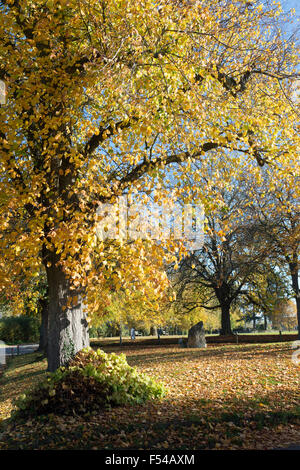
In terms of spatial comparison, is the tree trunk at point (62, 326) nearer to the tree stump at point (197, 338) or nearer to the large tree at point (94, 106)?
the large tree at point (94, 106)

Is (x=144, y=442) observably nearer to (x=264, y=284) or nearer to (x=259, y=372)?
(x=259, y=372)

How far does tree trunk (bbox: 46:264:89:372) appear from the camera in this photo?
7.20 metres

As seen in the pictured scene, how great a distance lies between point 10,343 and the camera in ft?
Answer: 137

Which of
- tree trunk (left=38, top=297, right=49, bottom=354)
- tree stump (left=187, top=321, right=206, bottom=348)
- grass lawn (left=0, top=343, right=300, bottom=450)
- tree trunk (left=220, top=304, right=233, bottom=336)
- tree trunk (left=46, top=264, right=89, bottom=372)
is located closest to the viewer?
grass lawn (left=0, top=343, right=300, bottom=450)

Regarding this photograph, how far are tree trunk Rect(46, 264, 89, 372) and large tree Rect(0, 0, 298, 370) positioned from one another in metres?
0.02

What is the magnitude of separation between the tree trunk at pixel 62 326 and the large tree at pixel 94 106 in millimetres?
21

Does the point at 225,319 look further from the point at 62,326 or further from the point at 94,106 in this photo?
the point at 94,106

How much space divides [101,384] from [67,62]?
21.8 feet

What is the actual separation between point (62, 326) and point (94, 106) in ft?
17.5

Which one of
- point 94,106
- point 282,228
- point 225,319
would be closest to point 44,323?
point 225,319

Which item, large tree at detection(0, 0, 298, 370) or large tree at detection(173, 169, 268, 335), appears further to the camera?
large tree at detection(173, 169, 268, 335)

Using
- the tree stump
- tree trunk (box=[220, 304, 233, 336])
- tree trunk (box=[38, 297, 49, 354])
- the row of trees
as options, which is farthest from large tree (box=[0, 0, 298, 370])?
tree trunk (box=[220, 304, 233, 336])

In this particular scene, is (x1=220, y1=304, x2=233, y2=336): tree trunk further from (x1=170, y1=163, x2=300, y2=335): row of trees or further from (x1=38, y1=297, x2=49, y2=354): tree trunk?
(x1=38, y1=297, x2=49, y2=354): tree trunk

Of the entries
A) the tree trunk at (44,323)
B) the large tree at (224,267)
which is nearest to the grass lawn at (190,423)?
the large tree at (224,267)
